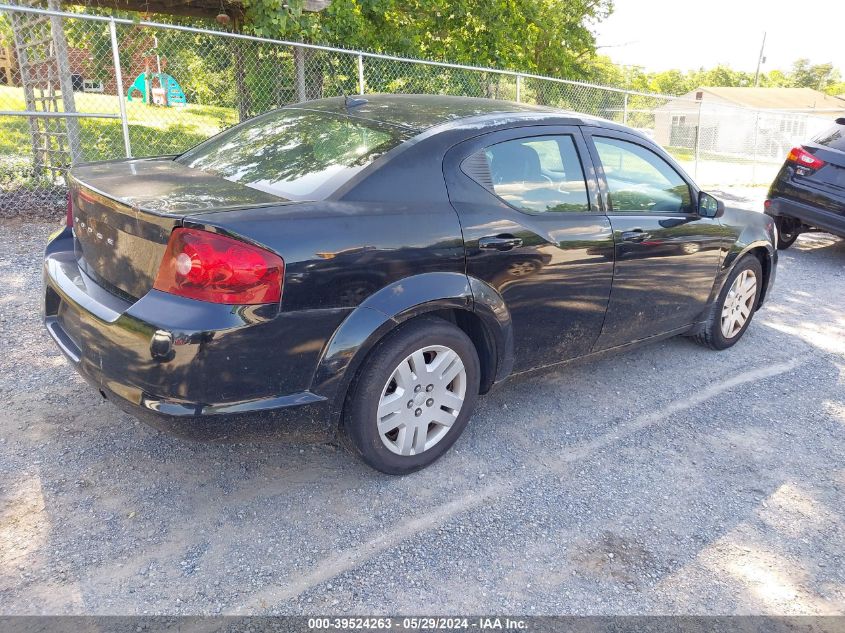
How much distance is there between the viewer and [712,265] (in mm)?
4496

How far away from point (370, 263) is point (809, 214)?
6.96m

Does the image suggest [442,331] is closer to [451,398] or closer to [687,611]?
[451,398]

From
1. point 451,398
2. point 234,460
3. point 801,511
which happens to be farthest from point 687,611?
point 234,460

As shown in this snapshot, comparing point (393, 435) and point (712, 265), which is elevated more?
point (712, 265)

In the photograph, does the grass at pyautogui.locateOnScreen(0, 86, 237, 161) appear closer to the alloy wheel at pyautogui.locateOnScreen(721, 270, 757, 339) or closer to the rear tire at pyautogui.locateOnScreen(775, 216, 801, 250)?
the alloy wheel at pyautogui.locateOnScreen(721, 270, 757, 339)

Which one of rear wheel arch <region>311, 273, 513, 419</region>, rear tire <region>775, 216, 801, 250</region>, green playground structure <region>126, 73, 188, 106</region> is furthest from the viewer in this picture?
green playground structure <region>126, 73, 188, 106</region>

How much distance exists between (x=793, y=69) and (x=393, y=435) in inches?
4620

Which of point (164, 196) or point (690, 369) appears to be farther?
point (690, 369)

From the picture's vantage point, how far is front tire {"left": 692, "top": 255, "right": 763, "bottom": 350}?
4.79 m

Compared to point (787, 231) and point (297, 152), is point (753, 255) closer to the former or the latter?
point (297, 152)

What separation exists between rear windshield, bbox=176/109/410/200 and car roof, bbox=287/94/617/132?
3.8 inches

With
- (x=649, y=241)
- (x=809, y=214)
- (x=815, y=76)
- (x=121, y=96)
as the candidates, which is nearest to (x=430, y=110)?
(x=649, y=241)

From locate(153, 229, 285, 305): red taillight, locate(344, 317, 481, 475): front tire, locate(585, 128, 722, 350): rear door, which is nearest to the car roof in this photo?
locate(585, 128, 722, 350): rear door

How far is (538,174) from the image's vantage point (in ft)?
11.6
